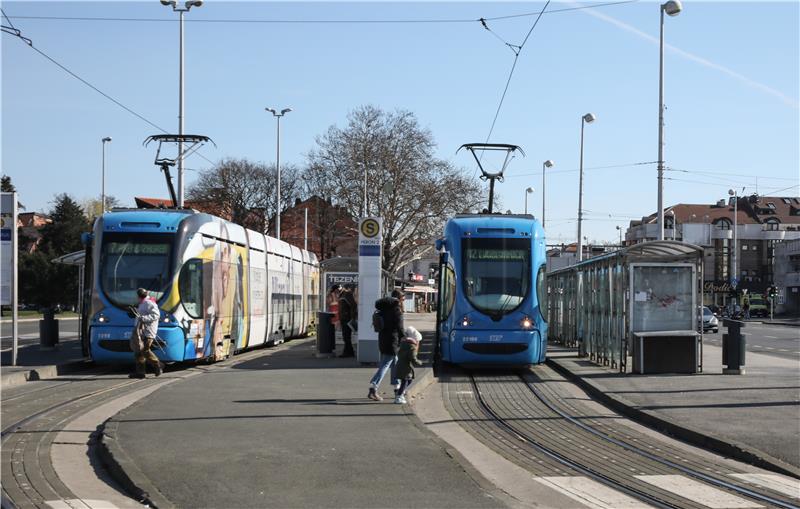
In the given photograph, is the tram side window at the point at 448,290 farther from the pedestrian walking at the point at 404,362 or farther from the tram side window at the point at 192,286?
the pedestrian walking at the point at 404,362

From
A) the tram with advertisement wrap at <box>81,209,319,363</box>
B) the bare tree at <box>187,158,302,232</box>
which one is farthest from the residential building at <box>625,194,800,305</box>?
the tram with advertisement wrap at <box>81,209,319,363</box>

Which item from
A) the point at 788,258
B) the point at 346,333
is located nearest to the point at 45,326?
the point at 346,333

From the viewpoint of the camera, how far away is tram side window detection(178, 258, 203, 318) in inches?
849

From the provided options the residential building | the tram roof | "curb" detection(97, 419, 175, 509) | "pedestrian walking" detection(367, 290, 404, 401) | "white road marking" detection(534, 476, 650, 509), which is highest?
the residential building

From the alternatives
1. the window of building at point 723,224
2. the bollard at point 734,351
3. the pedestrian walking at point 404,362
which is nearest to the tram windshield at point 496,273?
the bollard at point 734,351

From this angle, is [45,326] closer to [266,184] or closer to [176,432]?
[176,432]

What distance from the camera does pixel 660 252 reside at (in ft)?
72.5

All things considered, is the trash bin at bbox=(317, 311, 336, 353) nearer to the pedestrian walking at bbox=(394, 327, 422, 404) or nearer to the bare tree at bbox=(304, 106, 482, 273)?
the pedestrian walking at bbox=(394, 327, 422, 404)

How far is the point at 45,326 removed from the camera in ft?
94.8

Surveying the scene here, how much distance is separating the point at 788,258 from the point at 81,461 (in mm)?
114130

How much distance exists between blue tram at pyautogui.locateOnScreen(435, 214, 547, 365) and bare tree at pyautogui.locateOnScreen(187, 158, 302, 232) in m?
65.6

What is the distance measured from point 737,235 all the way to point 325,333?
368 ft

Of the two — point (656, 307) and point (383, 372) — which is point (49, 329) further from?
point (656, 307)

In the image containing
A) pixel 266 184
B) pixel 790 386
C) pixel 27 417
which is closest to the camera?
pixel 27 417
